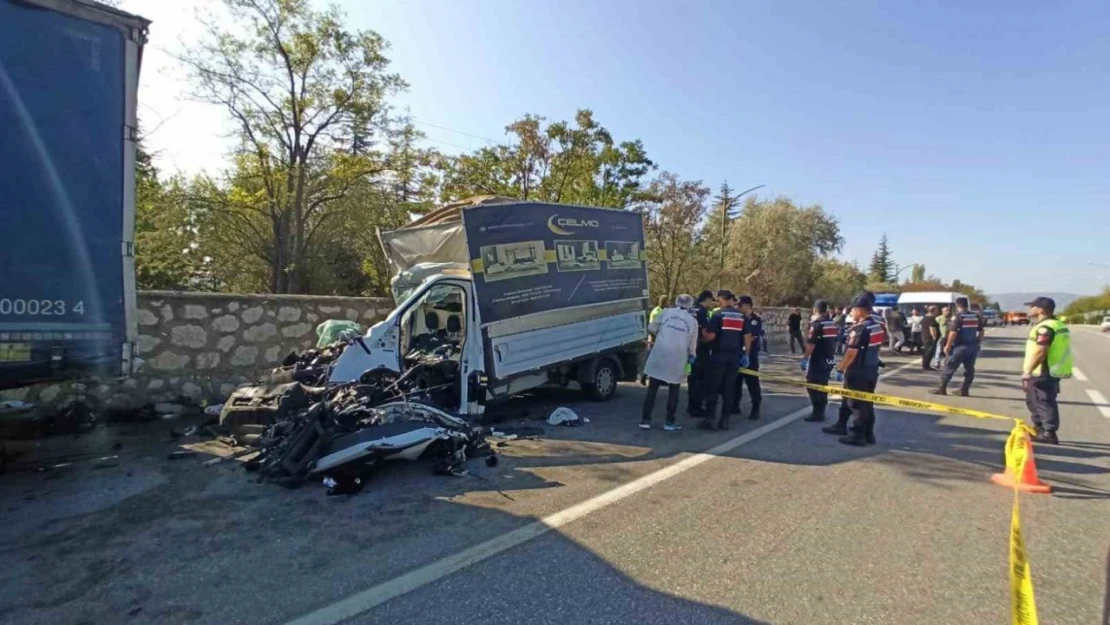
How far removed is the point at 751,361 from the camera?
351 inches

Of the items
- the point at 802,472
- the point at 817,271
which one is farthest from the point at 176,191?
the point at 817,271

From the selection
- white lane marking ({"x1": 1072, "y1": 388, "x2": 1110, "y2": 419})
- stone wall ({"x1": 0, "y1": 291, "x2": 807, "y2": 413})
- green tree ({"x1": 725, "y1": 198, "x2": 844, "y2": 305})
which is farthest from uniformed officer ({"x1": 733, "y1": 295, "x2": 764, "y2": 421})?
green tree ({"x1": 725, "y1": 198, "x2": 844, "y2": 305})

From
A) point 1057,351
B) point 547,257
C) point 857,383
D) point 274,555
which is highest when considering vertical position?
point 547,257

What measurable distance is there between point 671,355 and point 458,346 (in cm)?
272

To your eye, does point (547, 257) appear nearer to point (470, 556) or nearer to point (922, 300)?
point (470, 556)

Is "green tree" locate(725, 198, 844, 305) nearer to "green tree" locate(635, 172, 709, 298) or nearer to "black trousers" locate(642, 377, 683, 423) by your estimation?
"green tree" locate(635, 172, 709, 298)

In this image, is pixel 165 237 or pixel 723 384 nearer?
pixel 723 384

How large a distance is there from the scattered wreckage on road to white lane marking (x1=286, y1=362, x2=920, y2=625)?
4.83ft

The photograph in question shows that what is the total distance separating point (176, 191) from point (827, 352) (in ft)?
55.0

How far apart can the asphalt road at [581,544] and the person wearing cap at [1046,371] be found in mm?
667

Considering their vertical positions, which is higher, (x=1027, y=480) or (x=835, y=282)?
(x=835, y=282)

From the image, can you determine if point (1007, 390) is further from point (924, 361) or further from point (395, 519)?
point (395, 519)

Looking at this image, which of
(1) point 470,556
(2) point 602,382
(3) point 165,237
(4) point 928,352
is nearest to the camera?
(1) point 470,556

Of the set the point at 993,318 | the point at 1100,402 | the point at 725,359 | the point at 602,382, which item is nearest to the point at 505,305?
the point at 602,382
